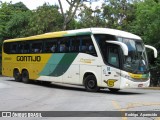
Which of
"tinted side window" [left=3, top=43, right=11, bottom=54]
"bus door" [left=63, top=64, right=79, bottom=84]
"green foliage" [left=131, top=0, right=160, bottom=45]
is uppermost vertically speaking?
"green foliage" [left=131, top=0, right=160, bottom=45]

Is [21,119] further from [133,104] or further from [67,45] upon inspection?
[67,45]

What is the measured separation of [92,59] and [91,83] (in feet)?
4.55

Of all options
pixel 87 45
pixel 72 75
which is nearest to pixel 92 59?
pixel 87 45

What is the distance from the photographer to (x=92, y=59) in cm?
2092

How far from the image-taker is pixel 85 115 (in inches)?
462

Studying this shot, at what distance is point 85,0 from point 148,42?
1127cm

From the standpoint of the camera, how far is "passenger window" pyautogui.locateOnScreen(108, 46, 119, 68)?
1970 cm

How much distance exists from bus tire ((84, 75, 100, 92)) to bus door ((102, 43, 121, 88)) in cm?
92

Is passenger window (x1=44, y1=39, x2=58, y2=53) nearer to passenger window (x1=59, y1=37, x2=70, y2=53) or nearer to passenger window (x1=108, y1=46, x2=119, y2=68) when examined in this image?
passenger window (x1=59, y1=37, x2=70, y2=53)

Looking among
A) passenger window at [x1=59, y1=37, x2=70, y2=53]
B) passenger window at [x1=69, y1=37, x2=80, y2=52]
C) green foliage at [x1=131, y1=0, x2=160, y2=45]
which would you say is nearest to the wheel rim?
passenger window at [x1=69, y1=37, x2=80, y2=52]

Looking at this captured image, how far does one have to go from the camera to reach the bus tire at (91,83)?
69.2ft

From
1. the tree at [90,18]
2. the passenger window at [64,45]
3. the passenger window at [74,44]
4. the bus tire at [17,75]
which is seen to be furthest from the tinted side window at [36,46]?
the tree at [90,18]

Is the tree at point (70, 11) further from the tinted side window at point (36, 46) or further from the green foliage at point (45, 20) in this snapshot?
the tinted side window at point (36, 46)

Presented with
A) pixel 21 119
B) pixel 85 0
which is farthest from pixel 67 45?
pixel 85 0
